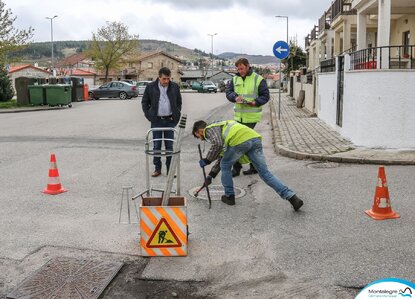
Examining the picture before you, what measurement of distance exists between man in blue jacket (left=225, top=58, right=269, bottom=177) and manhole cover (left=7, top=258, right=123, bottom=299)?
4.16 meters

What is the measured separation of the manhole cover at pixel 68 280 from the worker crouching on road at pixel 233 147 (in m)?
1.85

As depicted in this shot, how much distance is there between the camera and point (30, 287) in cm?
422

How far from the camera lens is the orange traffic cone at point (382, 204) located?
238 inches

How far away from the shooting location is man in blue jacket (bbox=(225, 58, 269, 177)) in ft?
26.3

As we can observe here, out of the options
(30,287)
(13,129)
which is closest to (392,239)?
(30,287)

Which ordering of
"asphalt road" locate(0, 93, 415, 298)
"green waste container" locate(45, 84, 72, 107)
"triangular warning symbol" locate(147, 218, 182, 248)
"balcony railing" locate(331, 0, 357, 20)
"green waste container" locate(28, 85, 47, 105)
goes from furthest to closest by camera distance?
"green waste container" locate(28, 85, 47, 105)
"green waste container" locate(45, 84, 72, 107)
"balcony railing" locate(331, 0, 357, 20)
"triangular warning symbol" locate(147, 218, 182, 248)
"asphalt road" locate(0, 93, 415, 298)

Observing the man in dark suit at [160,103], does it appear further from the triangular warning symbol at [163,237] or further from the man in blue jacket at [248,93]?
the triangular warning symbol at [163,237]

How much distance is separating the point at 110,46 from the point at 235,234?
6925 centimetres

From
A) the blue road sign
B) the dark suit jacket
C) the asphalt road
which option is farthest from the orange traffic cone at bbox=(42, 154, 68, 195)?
the blue road sign

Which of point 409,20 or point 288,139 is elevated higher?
point 409,20

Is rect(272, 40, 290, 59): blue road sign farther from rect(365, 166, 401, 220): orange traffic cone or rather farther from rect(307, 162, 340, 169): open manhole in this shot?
rect(365, 166, 401, 220): orange traffic cone

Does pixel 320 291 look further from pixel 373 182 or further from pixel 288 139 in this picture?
pixel 288 139

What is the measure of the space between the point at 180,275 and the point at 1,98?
30.7 m

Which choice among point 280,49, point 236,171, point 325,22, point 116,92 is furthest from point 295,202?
point 116,92
